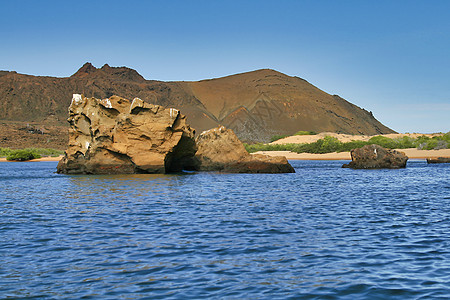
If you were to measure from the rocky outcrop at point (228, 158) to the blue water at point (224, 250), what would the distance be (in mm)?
25350

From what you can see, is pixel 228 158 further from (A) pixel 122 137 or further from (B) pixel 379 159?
(B) pixel 379 159

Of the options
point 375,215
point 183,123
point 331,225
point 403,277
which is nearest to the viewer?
point 403,277

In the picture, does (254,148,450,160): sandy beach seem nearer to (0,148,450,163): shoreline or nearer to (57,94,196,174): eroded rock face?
(0,148,450,163): shoreline

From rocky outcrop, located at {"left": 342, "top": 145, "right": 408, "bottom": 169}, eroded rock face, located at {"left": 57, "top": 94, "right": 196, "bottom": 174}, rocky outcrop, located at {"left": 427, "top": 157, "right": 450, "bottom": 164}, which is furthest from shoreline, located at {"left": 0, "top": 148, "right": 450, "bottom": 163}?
eroded rock face, located at {"left": 57, "top": 94, "right": 196, "bottom": 174}

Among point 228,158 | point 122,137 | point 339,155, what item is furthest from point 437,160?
point 122,137

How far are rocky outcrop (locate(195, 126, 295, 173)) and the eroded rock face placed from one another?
383 centimetres

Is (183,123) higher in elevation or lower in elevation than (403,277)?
higher

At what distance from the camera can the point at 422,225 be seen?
14680 mm

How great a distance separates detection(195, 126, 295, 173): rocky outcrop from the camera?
46.1m

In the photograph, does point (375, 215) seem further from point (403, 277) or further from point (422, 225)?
point (403, 277)

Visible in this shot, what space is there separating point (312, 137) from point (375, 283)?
13471cm

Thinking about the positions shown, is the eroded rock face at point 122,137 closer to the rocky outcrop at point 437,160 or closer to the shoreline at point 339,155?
the rocky outcrop at point 437,160

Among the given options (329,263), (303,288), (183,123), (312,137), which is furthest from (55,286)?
(312,137)

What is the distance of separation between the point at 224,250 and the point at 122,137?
95.6ft
